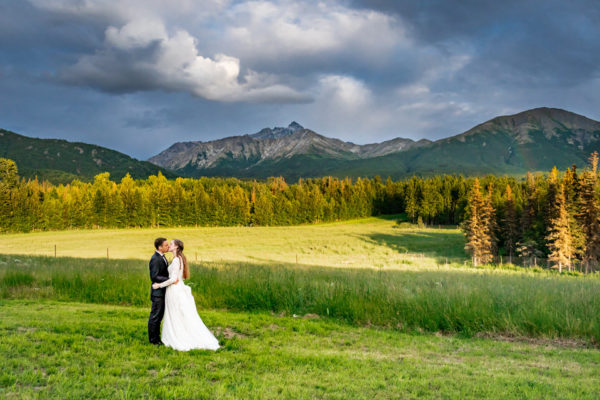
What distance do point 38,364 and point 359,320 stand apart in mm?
9816

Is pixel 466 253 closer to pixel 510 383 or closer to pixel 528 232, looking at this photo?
pixel 528 232

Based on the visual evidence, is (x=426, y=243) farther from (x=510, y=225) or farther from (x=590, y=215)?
(x=590, y=215)

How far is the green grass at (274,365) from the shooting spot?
22.1 feet

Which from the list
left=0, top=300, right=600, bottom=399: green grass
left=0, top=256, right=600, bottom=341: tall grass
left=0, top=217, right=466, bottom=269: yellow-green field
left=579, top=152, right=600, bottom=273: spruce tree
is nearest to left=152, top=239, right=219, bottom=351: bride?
left=0, top=300, right=600, bottom=399: green grass

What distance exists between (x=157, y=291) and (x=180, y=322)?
1.11 metres

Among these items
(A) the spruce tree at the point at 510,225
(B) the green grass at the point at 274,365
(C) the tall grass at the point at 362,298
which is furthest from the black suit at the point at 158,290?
(A) the spruce tree at the point at 510,225

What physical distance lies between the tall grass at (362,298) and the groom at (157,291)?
6.16 m

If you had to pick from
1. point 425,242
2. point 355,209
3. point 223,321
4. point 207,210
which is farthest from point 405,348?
point 355,209

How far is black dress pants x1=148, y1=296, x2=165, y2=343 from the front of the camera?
977 cm

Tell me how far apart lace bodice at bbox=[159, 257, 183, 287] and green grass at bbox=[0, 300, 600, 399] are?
1.56 m

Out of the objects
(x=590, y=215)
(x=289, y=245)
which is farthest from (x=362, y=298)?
(x=590, y=215)

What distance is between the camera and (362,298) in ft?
48.5

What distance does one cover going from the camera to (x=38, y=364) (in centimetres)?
755

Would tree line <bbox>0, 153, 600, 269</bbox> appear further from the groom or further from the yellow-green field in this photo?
the groom
